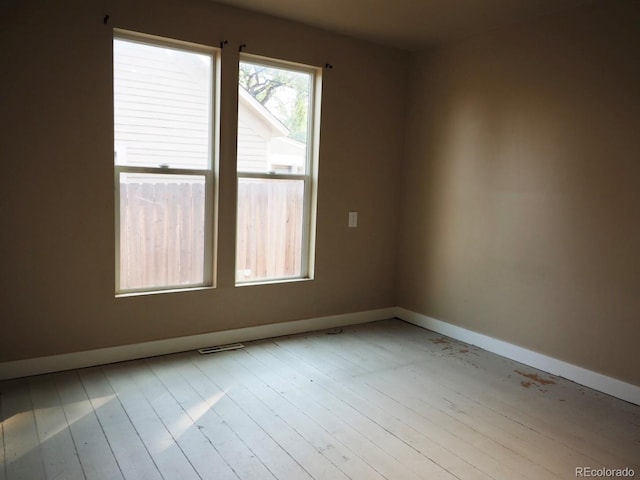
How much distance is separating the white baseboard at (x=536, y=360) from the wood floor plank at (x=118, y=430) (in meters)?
2.80

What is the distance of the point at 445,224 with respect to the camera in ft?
14.8

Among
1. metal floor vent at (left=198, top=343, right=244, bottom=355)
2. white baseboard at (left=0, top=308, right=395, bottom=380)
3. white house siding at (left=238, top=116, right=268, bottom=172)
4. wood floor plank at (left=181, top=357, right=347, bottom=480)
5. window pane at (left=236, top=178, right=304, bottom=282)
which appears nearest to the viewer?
wood floor plank at (left=181, top=357, right=347, bottom=480)

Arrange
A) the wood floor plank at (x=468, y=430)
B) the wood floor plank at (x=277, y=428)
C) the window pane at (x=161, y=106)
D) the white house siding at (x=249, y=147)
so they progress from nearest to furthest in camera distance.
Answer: the wood floor plank at (x=277, y=428) < the wood floor plank at (x=468, y=430) < the window pane at (x=161, y=106) < the white house siding at (x=249, y=147)

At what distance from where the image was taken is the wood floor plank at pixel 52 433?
7.39 feet

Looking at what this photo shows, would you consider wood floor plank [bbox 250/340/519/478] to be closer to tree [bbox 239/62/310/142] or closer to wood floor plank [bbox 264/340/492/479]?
wood floor plank [bbox 264/340/492/479]

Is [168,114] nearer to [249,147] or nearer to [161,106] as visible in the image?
[161,106]

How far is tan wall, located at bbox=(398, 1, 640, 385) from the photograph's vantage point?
10.6 ft

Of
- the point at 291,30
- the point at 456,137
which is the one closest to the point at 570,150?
the point at 456,137

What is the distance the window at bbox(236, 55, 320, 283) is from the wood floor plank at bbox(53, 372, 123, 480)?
1.47 meters

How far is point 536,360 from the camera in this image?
375 centimetres

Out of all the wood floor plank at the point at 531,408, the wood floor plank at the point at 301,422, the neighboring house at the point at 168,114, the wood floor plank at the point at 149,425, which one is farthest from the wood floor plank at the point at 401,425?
the neighboring house at the point at 168,114

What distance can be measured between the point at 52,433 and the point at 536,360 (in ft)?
10.6

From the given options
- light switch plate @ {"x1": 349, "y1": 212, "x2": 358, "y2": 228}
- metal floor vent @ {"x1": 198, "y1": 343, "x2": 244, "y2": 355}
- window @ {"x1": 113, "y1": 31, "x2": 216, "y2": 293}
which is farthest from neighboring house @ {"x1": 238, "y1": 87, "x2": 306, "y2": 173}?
metal floor vent @ {"x1": 198, "y1": 343, "x2": 244, "y2": 355}

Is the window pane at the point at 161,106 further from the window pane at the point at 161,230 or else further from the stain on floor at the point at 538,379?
the stain on floor at the point at 538,379
